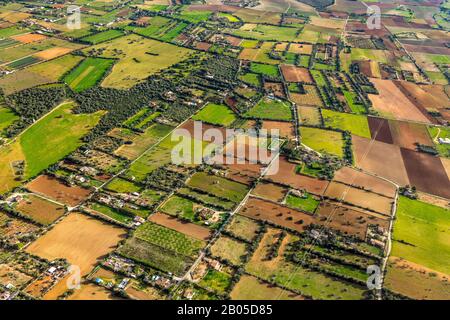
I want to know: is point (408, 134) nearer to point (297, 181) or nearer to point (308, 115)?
point (308, 115)

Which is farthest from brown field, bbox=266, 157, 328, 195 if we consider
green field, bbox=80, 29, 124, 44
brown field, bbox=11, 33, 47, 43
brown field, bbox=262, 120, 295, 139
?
brown field, bbox=11, 33, 47, 43

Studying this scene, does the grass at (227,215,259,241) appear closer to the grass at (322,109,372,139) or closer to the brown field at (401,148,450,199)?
the brown field at (401,148,450,199)

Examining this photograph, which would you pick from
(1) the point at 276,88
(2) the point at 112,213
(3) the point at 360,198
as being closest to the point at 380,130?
(3) the point at 360,198

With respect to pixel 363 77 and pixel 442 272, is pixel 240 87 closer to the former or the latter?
pixel 363 77

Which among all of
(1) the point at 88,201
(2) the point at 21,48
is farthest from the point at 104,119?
(2) the point at 21,48

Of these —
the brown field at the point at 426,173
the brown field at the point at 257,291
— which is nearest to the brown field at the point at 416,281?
the brown field at the point at 257,291
